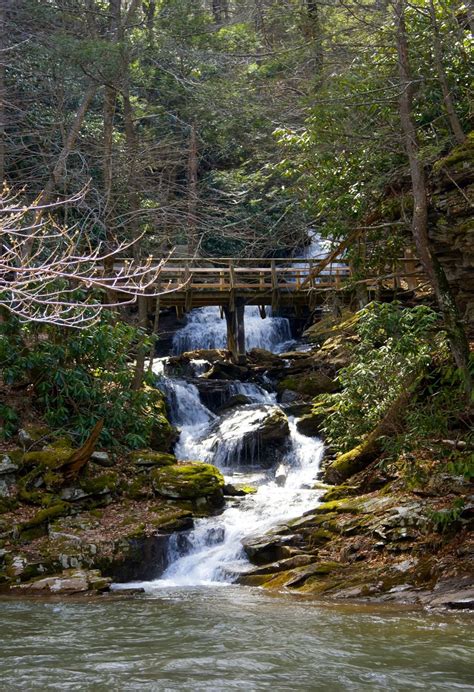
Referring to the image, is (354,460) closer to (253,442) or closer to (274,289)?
(253,442)

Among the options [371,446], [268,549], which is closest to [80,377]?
[268,549]

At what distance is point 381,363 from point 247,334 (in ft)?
45.6

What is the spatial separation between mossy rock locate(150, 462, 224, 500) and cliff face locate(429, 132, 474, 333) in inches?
202

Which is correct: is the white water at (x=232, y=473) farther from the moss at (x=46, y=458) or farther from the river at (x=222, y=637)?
the moss at (x=46, y=458)

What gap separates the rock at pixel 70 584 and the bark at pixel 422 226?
516 centimetres

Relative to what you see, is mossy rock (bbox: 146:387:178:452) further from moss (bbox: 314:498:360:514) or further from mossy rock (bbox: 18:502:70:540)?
moss (bbox: 314:498:360:514)

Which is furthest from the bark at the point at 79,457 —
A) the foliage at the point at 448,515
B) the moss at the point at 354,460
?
the foliage at the point at 448,515

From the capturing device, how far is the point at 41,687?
210 inches

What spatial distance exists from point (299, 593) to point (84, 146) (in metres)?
12.0

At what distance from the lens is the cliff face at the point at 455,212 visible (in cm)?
966

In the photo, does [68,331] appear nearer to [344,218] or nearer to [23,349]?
[23,349]

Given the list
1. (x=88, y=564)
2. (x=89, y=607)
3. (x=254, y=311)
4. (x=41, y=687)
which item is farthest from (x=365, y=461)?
(x=254, y=311)

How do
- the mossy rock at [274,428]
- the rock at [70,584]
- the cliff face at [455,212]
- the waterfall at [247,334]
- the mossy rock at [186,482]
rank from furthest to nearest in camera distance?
the waterfall at [247,334]
the mossy rock at [274,428]
the mossy rock at [186,482]
the cliff face at [455,212]
the rock at [70,584]

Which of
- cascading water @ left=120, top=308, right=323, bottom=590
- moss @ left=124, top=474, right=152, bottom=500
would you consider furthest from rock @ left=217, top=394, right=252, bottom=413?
moss @ left=124, top=474, right=152, bottom=500
